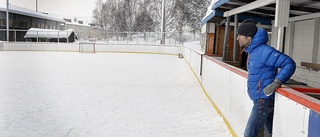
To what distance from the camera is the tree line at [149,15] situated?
39875 millimetres

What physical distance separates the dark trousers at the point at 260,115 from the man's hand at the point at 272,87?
175 millimetres

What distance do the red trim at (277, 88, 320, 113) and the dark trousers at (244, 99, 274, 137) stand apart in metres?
0.22

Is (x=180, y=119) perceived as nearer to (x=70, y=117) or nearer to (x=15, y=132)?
(x=70, y=117)

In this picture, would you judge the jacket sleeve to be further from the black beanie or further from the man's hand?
the black beanie

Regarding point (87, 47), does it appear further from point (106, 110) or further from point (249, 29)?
point (249, 29)

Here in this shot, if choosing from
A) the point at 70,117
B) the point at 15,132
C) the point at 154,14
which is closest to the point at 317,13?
the point at 70,117

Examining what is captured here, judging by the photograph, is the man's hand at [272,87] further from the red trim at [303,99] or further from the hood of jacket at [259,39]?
the hood of jacket at [259,39]

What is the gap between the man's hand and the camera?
2.71 meters

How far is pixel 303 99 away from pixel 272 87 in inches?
18.4

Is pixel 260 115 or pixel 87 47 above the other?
pixel 87 47

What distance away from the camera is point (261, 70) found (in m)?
2.88

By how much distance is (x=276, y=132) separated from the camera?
2877 millimetres

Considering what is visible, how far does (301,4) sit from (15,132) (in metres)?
6.35

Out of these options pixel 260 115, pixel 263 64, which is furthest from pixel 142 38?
pixel 263 64
